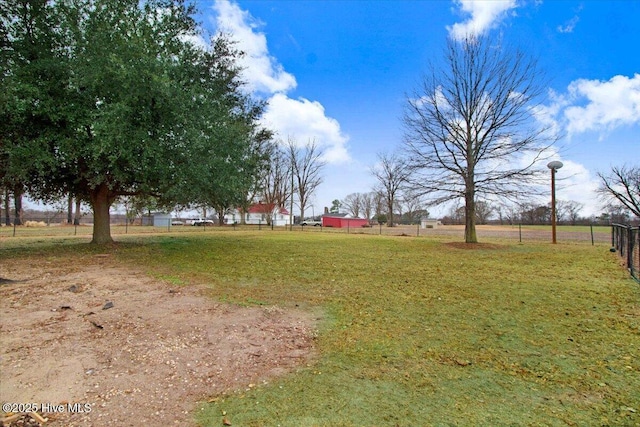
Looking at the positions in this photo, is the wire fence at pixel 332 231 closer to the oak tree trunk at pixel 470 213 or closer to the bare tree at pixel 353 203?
the oak tree trunk at pixel 470 213

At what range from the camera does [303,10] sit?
11.1 m

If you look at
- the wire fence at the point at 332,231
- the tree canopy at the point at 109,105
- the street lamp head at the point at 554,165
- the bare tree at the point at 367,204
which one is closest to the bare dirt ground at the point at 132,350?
the tree canopy at the point at 109,105

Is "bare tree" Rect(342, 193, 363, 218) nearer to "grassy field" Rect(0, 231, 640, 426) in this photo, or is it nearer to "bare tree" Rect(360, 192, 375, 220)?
"bare tree" Rect(360, 192, 375, 220)

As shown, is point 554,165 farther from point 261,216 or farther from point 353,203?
point 353,203

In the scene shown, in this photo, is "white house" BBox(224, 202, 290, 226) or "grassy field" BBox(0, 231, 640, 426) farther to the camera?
"white house" BBox(224, 202, 290, 226)

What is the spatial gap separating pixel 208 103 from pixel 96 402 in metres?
8.75

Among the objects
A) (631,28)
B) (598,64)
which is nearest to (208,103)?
(631,28)

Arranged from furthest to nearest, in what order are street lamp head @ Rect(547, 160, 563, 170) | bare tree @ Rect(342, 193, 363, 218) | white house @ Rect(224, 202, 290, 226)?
1. bare tree @ Rect(342, 193, 363, 218)
2. white house @ Rect(224, 202, 290, 226)
3. street lamp head @ Rect(547, 160, 563, 170)

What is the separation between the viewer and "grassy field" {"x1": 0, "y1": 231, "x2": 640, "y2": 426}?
2348mm

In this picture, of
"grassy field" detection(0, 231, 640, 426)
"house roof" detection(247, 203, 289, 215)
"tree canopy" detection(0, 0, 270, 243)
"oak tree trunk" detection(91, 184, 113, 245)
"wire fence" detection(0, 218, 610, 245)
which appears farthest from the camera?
"house roof" detection(247, 203, 289, 215)

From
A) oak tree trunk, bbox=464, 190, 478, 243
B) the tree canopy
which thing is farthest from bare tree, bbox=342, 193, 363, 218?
the tree canopy

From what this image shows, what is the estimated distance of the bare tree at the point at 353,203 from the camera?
7738cm

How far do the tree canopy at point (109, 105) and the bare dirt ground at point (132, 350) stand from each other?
3.94m

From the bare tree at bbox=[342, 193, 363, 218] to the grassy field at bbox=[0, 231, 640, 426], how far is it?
69477 mm
